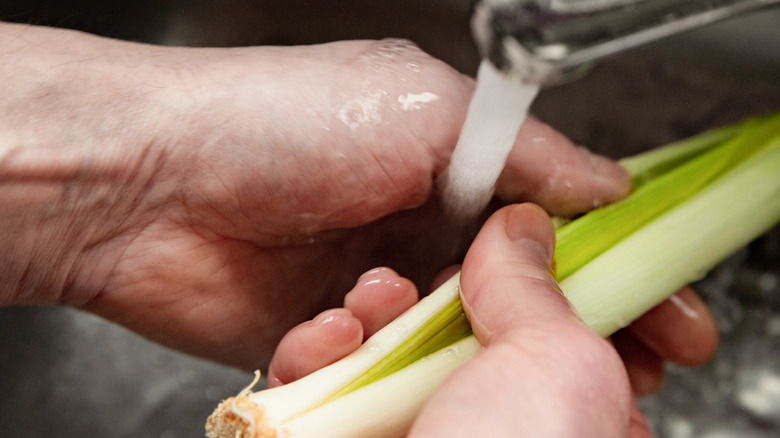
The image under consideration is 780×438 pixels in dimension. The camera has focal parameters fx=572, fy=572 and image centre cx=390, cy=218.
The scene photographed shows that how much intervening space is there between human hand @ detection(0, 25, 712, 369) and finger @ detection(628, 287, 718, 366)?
243 millimetres

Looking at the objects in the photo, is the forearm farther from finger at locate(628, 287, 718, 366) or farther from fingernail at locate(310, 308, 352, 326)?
finger at locate(628, 287, 718, 366)

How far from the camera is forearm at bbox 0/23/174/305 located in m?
0.54

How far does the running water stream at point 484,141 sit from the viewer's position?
41 cm

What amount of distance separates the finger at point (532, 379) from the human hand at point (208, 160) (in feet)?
0.61

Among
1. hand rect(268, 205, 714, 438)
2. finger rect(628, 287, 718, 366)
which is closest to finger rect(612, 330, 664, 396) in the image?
finger rect(628, 287, 718, 366)

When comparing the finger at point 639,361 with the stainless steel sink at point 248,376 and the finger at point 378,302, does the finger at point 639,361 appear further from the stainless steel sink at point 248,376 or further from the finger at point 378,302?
the finger at point 378,302

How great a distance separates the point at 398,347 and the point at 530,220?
0.17m

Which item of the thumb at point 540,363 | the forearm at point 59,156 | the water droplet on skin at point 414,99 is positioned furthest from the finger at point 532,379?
the forearm at point 59,156

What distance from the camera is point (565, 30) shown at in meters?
0.31

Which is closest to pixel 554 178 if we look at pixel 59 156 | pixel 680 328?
pixel 680 328

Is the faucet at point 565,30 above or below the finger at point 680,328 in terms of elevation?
above

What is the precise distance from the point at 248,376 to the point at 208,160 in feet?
1.51

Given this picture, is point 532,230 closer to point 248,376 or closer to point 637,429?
point 637,429

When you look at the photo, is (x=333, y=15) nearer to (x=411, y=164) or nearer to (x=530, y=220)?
(x=411, y=164)
